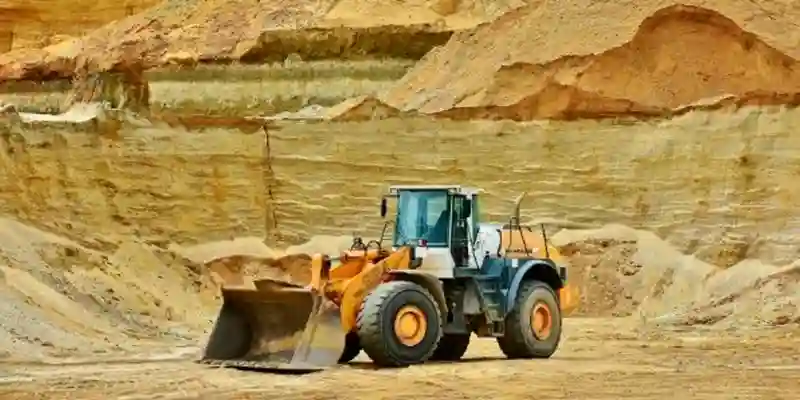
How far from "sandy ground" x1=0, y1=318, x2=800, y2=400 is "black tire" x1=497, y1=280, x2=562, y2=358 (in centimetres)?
16

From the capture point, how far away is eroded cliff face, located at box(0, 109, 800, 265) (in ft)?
53.2

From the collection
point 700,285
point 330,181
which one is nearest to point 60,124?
point 330,181

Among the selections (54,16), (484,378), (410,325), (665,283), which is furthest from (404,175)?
(54,16)

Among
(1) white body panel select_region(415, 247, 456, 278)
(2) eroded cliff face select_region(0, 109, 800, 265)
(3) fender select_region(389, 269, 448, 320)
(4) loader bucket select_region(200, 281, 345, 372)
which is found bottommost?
(4) loader bucket select_region(200, 281, 345, 372)

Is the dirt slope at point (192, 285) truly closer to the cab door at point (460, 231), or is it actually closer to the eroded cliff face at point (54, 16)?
the cab door at point (460, 231)

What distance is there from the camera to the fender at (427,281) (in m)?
10.1

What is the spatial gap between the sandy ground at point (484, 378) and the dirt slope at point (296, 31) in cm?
1062

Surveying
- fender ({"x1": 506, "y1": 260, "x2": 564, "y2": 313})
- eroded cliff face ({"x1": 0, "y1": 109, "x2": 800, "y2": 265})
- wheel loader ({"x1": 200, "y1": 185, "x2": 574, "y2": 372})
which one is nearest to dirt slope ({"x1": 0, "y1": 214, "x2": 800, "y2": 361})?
eroded cliff face ({"x1": 0, "y1": 109, "x2": 800, "y2": 265})

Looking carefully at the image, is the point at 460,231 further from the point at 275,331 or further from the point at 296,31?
the point at 296,31

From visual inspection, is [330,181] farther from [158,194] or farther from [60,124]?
[60,124]

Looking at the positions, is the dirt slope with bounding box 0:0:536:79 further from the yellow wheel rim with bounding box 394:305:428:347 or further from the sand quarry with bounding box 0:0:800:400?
the yellow wheel rim with bounding box 394:305:428:347

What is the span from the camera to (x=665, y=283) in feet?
52.5

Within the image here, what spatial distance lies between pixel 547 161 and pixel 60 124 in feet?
21.3

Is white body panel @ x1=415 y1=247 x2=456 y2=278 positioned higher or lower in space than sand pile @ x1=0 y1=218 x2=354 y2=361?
higher
